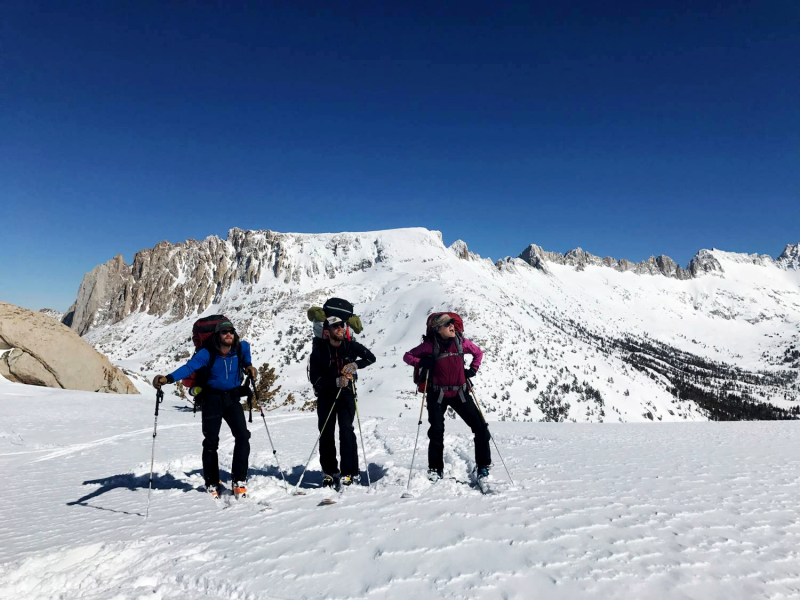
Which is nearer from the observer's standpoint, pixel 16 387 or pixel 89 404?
pixel 89 404

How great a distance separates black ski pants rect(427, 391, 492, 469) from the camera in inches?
239

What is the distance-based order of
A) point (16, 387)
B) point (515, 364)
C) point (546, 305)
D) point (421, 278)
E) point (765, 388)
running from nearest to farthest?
point (16, 387) < point (515, 364) < point (421, 278) < point (765, 388) < point (546, 305)

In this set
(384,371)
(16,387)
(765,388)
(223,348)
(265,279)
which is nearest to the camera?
(223,348)

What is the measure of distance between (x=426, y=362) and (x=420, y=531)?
251 cm

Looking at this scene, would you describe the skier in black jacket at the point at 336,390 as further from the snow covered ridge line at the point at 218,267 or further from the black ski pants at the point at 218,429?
the snow covered ridge line at the point at 218,267

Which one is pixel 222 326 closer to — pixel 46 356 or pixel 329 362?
pixel 329 362

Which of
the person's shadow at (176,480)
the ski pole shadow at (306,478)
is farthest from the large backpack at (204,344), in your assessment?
the ski pole shadow at (306,478)

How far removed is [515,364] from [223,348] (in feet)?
135

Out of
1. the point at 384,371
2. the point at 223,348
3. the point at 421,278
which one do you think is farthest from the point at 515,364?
the point at 223,348

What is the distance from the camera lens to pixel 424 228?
104m

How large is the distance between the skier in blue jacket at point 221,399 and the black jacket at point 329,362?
1007mm

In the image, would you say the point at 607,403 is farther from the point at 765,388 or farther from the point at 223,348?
the point at 765,388

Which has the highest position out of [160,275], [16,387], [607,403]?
[160,275]

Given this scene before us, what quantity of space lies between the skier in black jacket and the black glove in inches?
30.4
